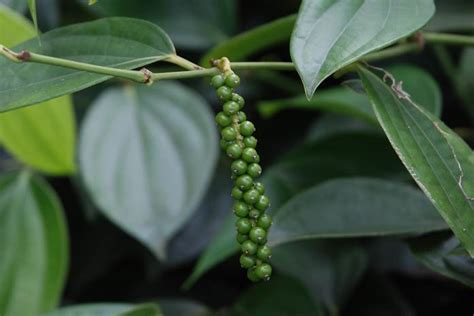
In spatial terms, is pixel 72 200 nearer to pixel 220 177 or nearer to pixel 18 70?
pixel 220 177

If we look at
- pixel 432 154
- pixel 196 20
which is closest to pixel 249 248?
pixel 432 154

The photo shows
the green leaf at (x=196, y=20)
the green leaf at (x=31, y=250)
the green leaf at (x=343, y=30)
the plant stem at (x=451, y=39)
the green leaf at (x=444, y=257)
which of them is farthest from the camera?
the green leaf at (x=196, y=20)

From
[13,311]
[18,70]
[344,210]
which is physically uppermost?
[18,70]

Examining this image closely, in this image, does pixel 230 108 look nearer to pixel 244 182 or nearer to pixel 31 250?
pixel 244 182

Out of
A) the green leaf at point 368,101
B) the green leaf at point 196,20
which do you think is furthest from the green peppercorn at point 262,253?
the green leaf at point 196,20

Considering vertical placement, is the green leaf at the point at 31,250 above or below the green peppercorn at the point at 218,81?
below

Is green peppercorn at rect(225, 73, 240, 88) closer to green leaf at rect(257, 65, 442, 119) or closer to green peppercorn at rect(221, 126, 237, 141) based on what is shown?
green peppercorn at rect(221, 126, 237, 141)

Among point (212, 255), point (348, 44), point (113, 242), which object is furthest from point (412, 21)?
point (113, 242)

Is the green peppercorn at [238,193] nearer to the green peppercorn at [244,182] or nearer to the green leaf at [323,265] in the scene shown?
the green peppercorn at [244,182]
